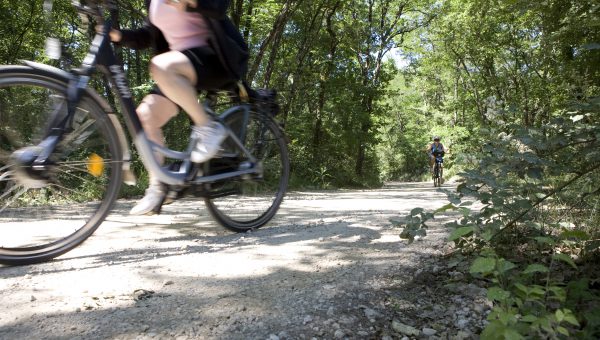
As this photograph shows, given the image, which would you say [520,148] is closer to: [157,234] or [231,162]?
[231,162]

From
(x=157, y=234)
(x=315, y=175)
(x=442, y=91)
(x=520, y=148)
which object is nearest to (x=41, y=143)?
(x=157, y=234)

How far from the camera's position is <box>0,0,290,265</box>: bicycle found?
2.12 metres

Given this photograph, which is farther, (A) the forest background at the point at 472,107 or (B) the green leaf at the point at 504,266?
(A) the forest background at the point at 472,107

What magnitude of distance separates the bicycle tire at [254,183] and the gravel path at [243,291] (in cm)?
41

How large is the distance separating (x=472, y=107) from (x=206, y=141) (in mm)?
25358

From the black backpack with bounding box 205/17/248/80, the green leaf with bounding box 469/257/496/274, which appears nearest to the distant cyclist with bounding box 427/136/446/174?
the black backpack with bounding box 205/17/248/80

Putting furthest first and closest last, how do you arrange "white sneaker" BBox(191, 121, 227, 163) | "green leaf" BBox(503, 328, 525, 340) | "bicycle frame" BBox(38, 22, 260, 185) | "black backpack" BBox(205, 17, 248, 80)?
"white sneaker" BBox(191, 121, 227, 163) < "black backpack" BBox(205, 17, 248, 80) < "bicycle frame" BBox(38, 22, 260, 185) < "green leaf" BBox(503, 328, 525, 340)

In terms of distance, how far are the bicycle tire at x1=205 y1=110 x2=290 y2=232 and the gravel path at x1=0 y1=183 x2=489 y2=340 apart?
409 millimetres

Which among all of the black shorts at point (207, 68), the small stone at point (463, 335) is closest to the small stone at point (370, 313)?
the small stone at point (463, 335)

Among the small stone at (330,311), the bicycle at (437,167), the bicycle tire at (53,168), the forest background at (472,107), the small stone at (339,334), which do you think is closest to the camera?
the small stone at (339,334)

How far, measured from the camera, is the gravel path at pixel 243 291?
146cm

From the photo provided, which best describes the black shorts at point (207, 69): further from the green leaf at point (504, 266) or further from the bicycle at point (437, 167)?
the bicycle at point (437, 167)

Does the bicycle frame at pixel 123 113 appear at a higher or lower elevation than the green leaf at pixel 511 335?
higher

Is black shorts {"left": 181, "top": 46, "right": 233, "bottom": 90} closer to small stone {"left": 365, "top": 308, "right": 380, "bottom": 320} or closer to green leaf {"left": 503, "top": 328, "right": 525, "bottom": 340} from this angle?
small stone {"left": 365, "top": 308, "right": 380, "bottom": 320}
